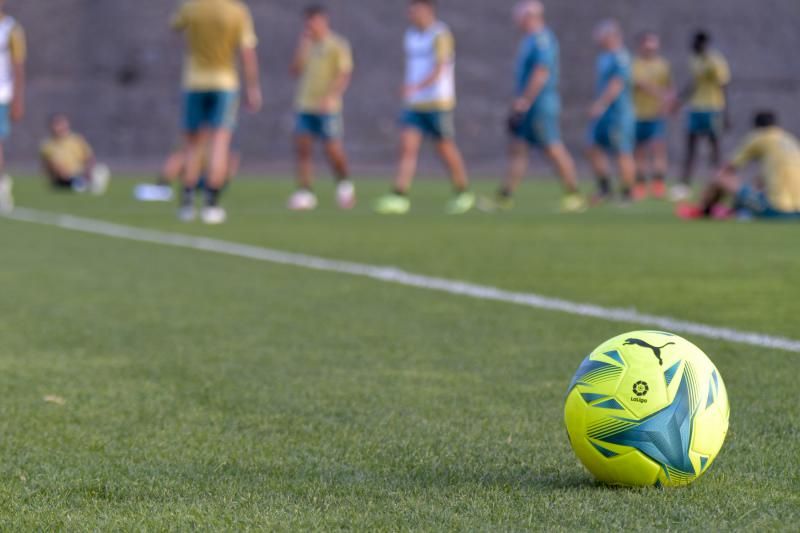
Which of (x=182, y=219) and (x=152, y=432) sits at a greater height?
(x=152, y=432)

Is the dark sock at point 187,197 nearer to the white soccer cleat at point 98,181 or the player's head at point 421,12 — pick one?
the player's head at point 421,12

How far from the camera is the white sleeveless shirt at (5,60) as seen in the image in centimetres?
1227

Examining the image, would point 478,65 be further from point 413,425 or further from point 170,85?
point 413,425

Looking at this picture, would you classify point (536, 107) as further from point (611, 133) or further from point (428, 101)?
point (611, 133)

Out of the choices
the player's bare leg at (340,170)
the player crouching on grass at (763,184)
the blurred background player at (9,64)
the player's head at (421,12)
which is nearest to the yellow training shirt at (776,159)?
the player crouching on grass at (763,184)

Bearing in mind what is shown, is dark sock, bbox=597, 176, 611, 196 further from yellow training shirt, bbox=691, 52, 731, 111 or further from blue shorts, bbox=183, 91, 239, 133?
blue shorts, bbox=183, 91, 239, 133

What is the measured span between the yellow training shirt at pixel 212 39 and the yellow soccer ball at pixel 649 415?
8.80m

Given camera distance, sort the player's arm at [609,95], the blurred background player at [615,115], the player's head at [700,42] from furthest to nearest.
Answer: the player's head at [700,42] → the blurred background player at [615,115] → the player's arm at [609,95]

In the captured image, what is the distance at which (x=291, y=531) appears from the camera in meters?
2.33

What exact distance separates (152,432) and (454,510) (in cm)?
104

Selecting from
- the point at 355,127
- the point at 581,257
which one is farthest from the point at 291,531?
the point at 355,127

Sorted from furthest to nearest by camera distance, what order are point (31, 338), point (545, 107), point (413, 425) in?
point (545, 107) < point (31, 338) < point (413, 425)

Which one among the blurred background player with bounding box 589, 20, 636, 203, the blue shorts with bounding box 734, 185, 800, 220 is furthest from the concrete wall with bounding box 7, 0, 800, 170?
the blue shorts with bounding box 734, 185, 800, 220

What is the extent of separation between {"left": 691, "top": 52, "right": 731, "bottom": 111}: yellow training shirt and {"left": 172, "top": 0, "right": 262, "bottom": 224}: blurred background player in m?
8.04
